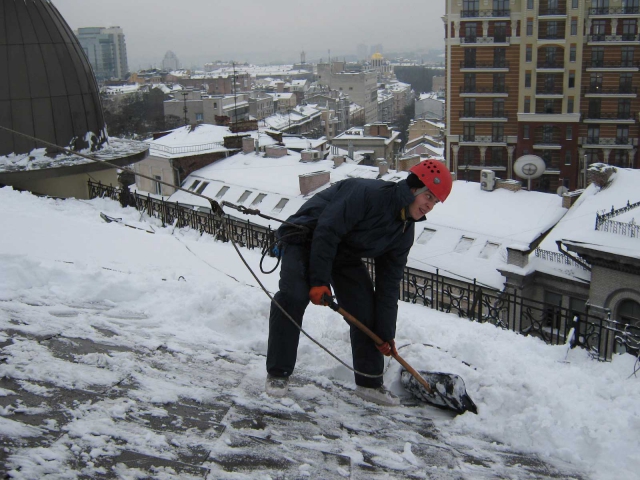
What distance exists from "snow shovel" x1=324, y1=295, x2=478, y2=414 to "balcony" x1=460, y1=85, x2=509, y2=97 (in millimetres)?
38013

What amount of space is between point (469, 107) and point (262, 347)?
38189 millimetres

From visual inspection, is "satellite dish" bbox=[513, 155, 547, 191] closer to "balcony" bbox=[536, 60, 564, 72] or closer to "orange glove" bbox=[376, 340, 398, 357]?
"balcony" bbox=[536, 60, 564, 72]

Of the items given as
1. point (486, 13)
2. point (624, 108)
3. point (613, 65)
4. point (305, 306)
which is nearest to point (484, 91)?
point (486, 13)

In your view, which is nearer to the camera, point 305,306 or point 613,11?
point 305,306

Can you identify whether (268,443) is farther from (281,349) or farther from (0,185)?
(0,185)

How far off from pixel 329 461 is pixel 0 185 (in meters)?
9.13

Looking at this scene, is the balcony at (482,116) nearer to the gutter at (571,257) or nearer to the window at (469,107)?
the window at (469,107)

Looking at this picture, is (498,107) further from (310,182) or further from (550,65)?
(310,182)

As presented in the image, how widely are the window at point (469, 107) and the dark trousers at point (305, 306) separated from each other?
38.3 metres

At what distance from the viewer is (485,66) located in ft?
130

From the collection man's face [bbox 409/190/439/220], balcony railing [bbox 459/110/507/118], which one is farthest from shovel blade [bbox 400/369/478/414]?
balcony railing [bbox 459/110/507/118]

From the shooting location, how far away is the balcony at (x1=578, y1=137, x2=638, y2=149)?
38.9 m

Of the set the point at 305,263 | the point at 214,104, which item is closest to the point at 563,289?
the point at 305,263

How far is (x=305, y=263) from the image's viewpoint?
429 cm
